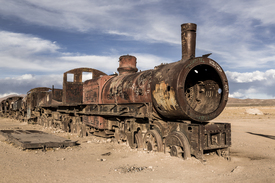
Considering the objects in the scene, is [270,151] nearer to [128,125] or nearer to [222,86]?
[222,86]

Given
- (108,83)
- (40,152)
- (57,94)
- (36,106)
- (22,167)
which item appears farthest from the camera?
(36,106)

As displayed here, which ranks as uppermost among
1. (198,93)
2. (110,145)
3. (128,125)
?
(198,93)

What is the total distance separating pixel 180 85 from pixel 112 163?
2.63 m

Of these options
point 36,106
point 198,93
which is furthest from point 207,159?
point 36,106

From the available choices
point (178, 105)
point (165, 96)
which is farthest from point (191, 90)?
point (178, 105)

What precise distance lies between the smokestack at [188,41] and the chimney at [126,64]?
351 cm

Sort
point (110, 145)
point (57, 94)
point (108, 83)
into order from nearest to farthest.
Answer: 1. point (110, 145)
2. point (108, 83)
3. point (57, 94)

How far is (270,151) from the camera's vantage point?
7594 mm

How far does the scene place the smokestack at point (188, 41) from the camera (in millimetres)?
6650

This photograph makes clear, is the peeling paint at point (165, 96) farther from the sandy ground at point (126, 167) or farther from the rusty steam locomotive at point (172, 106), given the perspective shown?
the sandy ground at point (126, 167)

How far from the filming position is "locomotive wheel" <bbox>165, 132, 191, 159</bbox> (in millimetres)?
5798

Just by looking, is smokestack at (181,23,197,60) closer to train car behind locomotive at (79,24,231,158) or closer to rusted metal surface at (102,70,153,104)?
train car behind locomotive at (79,24,231,158)

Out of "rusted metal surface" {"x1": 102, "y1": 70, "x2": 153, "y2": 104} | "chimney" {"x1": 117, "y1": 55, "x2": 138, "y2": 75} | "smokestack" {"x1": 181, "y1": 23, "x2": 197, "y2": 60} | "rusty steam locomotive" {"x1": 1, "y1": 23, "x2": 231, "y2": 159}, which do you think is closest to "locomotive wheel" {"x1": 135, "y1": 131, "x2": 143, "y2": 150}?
"rusty steam locomotive" {"x1": 1, "y1": 23, "x2": 231, "y2": 159}

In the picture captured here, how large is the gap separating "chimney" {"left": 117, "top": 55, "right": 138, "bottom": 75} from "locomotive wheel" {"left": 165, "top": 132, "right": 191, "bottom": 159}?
4290 mm
